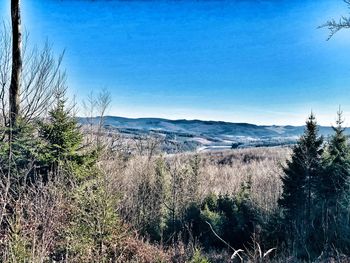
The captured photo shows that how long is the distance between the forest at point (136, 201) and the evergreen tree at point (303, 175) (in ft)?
0.23

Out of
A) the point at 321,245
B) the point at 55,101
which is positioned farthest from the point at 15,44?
the point at 321,245

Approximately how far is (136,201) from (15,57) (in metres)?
21.1

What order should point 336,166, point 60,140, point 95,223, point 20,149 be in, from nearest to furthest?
point 95,223 → point 20,149 → point 60,140 → point 336,166

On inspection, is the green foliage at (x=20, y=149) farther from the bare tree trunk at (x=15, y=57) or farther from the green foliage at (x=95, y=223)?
the green foliage at (x=95, y=223)

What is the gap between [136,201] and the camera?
29.1m

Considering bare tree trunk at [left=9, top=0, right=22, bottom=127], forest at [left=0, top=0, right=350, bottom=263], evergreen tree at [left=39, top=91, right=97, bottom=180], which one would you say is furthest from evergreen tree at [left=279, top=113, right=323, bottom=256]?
bare tree trunk at [left=9, top=0, right=22, bottom=127]

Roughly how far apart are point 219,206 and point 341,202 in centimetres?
862

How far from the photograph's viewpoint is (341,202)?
897 inches

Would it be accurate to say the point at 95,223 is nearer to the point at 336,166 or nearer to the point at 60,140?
the point at 60,140

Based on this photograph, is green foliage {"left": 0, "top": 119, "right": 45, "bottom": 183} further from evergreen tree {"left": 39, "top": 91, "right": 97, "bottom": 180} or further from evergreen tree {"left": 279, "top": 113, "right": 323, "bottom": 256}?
evergreen tree {"left": 279, "top": 113, "right": 323, "bottom": 256}

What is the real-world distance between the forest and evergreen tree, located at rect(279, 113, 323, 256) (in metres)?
0.07

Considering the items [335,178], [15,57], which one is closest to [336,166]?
[335,178]

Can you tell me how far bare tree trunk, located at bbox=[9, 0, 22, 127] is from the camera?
9.41 meters

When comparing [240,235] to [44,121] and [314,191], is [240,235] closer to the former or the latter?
[314,191]
